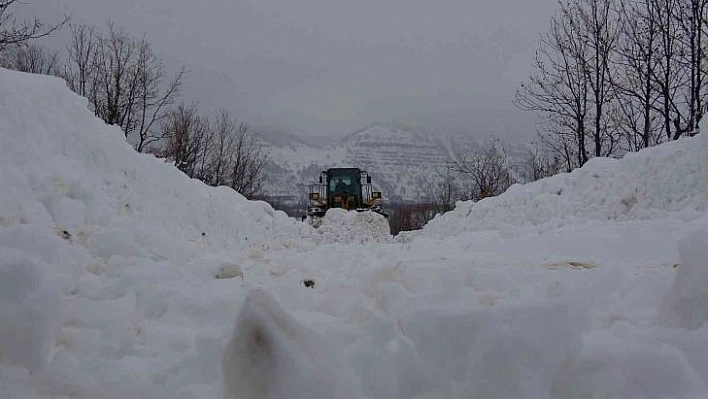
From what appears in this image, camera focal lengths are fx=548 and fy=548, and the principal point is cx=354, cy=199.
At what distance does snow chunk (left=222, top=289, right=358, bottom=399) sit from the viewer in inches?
74.0

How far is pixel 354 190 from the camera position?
2705 centimetres

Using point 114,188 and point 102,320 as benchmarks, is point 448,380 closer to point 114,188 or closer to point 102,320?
point 102,320

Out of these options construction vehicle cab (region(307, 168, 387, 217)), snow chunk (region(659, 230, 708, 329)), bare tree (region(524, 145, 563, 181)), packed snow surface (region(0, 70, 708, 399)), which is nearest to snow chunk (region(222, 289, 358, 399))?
packed snow surface (region(0, 70, 708, 399))

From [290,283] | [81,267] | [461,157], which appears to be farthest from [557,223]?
[461,157]

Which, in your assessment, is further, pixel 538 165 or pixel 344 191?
pixel 538 165

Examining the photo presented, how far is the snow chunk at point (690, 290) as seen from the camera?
8.05ft

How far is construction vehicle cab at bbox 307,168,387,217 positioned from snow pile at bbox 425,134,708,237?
35.9ft

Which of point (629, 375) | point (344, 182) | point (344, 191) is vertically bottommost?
point (629, 375)

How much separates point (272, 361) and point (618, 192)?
978cm

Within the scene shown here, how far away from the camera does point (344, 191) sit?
26.9 metres

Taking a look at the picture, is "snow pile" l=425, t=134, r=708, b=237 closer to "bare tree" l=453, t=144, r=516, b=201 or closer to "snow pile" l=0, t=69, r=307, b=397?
"snow pile" l=0, t=69, r=307, b=397

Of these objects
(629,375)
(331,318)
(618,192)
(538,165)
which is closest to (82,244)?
(331,318)

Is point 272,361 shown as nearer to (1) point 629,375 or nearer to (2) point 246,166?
(1) point 629,375

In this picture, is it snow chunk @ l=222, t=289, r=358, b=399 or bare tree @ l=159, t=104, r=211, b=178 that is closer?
snow chunk @ l=222, t=289, r=358, b=399
